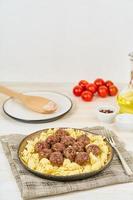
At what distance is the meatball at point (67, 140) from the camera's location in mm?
1005

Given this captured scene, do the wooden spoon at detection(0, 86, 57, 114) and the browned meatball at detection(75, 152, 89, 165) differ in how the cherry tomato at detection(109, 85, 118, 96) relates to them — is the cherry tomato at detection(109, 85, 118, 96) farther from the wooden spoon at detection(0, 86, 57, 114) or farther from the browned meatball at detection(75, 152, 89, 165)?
the browned meatball at detection(75, 152, 89, 165)

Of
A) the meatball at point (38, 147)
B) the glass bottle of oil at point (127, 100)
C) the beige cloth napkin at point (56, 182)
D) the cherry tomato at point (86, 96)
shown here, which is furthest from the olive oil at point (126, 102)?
the meatball at point (38, 147)

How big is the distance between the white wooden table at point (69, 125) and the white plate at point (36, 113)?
17 millimetres

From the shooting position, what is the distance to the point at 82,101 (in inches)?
56.3

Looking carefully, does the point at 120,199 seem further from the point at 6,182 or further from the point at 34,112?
the point at 34,112

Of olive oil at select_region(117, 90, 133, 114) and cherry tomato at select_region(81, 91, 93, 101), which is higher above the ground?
olive oil at select_region(117, 90, 133, 114)

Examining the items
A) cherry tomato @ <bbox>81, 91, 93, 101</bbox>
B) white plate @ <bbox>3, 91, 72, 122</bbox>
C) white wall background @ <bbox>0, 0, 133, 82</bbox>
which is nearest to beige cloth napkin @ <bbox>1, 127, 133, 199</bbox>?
white plate @ <bbox>3, 91, 72, 122</bbox>

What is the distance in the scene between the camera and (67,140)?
1.01 m

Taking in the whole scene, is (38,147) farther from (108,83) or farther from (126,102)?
(108,83)

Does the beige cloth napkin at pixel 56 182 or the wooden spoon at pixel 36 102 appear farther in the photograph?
the wooden spoon at pixel 36 102

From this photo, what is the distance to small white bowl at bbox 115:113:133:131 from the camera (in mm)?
1189

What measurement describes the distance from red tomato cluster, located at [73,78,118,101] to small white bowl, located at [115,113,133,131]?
0.23 metres

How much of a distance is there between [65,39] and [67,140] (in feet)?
1.99

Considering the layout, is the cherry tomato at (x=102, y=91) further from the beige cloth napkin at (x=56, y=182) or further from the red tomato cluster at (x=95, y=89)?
the beige cloth napkin at (x=56, y=182)
